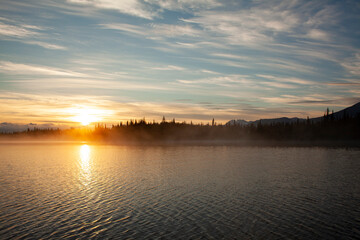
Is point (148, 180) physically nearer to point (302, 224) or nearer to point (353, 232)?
point (302, 224)

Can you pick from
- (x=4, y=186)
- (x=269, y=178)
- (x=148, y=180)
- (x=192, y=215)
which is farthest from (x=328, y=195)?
(x=4, y=186)

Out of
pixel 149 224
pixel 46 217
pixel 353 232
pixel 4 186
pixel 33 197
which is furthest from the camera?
pixel 4 186

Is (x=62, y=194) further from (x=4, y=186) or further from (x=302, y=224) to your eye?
(x=302, y=224)

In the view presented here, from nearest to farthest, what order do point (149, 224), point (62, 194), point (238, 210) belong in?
point (149, 224) → point (238, 210) → point (62, 194)

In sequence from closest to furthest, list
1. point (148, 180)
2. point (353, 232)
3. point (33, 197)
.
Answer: point (353, 232) → point (33, 197) → point (148, 180)

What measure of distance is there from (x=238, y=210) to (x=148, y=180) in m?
23.8

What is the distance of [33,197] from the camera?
1432 inches

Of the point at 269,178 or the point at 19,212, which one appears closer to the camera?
the point at 19,212

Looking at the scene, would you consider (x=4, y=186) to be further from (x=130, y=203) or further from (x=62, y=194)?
(x=130, y=203)

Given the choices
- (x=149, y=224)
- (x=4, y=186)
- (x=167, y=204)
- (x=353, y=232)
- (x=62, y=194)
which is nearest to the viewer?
(x=353, y=232)

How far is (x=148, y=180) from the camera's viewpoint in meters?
50.1

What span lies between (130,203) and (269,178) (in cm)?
2922


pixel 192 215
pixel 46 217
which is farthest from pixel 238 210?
pixel 46 217

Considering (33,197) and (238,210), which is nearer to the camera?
(238,210)
